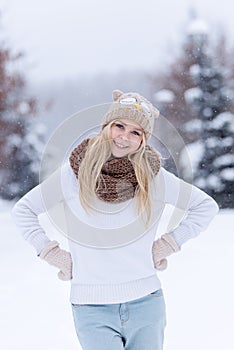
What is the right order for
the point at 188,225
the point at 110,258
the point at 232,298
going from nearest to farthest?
the point at 110,258
the point at 188,225
the point at 232,298

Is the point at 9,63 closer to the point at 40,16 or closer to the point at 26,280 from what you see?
the point at 40,16

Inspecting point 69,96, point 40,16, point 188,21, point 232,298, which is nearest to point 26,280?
point 232,298

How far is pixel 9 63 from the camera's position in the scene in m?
14.3

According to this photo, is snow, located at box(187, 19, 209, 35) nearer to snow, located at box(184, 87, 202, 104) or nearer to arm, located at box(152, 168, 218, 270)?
snow, located at box(184, 87, 202, 104)

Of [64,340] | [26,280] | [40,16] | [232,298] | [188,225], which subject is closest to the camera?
[188,225]

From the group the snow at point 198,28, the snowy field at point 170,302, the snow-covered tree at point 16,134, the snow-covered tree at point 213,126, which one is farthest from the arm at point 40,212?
the snow at point 198,28

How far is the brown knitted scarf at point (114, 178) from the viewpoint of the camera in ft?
5.83

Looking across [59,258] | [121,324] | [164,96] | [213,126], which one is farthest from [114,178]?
[164,96]

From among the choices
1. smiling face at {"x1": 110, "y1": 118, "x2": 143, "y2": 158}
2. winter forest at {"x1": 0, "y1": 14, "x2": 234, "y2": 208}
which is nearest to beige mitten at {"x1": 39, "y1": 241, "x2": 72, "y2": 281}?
smiling face at {"x1": 110, "y1": 118, "x2": 143, "y2": 158}

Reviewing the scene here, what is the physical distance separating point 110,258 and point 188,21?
45.7ft

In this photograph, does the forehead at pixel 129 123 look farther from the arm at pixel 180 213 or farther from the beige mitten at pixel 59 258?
the beige mitten at pixel 59 258

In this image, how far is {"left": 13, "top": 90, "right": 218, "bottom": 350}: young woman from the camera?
5.84 feet

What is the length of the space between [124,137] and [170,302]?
2.90 meters

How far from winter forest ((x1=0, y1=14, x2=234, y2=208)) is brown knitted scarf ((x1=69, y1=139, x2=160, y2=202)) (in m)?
10.6
